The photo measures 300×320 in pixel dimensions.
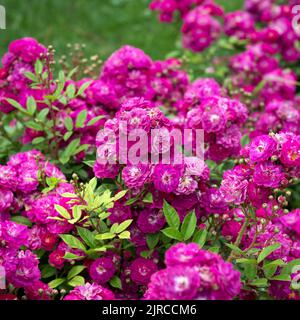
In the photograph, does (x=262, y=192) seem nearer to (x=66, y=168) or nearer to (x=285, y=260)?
(x=285, y=260)

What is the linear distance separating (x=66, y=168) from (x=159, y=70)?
687mm

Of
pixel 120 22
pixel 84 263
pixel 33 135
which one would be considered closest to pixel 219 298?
pixel 84 263

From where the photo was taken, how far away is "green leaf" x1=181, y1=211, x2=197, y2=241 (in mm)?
1706

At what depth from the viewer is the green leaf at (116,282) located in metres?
1.85

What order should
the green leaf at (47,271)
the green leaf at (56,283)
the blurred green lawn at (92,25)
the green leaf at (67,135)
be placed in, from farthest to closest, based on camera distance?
the blurred green lawn at (92,25) → the green leaf at (67,135) → the green leaf at (47,271) → the green leaf at (56,283)

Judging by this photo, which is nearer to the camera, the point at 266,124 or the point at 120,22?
the point at 266,124

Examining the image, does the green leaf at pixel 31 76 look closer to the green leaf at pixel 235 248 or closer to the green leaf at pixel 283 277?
the green leaf at pixel 235 248

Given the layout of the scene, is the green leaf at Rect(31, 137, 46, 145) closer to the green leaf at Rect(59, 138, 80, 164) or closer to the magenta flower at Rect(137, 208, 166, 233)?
the green leaf at Rect(59, 138, 80, 164)

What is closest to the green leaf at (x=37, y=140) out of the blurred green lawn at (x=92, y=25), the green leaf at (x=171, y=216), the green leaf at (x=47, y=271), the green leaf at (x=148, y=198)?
the green leaf at (x=47, y=271)

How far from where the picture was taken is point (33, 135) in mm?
2398

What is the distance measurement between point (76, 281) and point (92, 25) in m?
3.75

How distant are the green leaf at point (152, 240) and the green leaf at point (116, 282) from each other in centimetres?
15

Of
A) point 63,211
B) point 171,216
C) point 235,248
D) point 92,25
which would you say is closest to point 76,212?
point 63,211

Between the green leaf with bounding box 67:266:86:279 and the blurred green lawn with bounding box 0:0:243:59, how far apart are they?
296 cm
